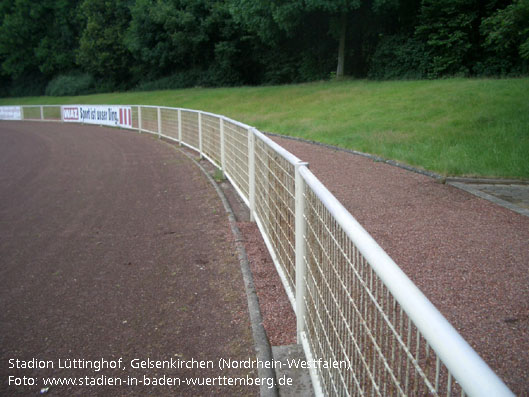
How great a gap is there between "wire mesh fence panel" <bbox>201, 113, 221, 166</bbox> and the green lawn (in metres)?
3.77

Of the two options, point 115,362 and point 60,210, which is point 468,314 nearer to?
point 115,362

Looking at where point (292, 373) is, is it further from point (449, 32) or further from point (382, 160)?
point (449, 32)

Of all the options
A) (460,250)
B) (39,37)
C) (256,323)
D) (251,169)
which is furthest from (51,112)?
(39,37)

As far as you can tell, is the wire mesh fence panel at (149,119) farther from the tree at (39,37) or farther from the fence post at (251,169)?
the tree at (39,37)

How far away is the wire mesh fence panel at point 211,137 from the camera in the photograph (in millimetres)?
11295

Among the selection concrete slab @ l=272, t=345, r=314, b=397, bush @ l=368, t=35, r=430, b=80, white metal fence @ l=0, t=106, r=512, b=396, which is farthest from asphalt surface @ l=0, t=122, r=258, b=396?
bush @ l=368, t=35, r=430, b=80

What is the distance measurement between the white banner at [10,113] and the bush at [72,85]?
21701 millimetres

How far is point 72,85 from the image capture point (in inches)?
2263

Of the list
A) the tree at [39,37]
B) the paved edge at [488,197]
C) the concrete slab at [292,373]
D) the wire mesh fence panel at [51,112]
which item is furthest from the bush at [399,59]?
the tree at [39,37]

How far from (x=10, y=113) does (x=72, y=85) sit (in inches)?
925

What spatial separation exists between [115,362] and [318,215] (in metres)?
1.90

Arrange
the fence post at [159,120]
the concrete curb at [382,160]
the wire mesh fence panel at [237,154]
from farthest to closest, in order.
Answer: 1. the fence post at [159,120]
2. the concrete curb at [382,160]
3. the wire mesh fence panel at [237,154]

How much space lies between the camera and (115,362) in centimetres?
373

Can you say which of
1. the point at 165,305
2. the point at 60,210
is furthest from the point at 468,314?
the point at 60,210
